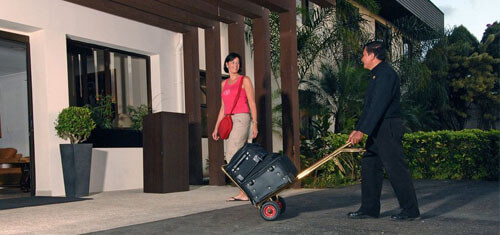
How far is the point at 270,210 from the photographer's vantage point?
15.3ft

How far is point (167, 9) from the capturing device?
881 centimetres

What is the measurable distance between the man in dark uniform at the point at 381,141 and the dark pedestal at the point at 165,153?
411 cm

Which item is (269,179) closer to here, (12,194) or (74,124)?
(74,124)

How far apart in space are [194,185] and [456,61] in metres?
14.7

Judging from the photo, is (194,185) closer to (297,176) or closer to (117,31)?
(117,31)

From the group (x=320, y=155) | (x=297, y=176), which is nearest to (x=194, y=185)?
(x=320, y=155)

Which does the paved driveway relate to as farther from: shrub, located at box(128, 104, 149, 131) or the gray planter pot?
shrub, located at box(128, 104, 149, 131)

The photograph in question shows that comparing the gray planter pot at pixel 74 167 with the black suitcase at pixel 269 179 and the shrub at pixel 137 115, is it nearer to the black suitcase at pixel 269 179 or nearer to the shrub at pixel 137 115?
the shrub at pixel 137 115

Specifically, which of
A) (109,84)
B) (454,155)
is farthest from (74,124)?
(454,155)

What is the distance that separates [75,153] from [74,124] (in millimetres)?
449

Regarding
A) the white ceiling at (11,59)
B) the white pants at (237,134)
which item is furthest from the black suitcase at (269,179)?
the white ceiling at (11,59)

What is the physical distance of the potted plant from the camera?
313 inches

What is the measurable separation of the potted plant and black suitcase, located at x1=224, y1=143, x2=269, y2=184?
3.90 metres

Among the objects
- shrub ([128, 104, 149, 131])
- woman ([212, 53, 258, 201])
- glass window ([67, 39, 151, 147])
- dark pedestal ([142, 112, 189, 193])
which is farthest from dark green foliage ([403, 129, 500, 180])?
glass window ([67, 39, 151, 147])
